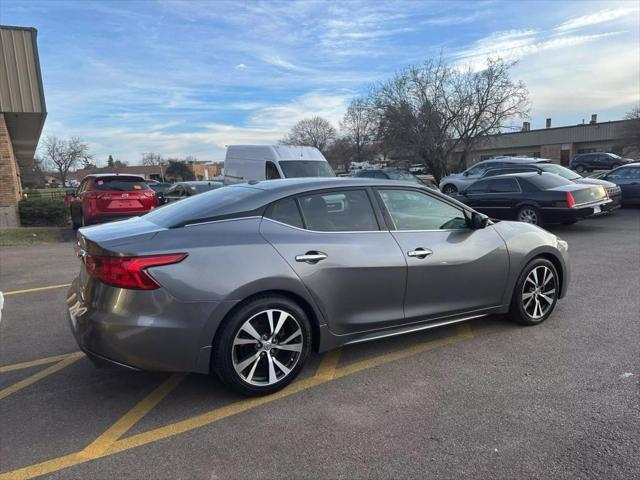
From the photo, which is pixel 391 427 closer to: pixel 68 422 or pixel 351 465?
pixel 351 465

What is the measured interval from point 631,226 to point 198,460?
481 inches

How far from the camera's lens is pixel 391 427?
9.71 feet

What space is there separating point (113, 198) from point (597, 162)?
3720 centimetres

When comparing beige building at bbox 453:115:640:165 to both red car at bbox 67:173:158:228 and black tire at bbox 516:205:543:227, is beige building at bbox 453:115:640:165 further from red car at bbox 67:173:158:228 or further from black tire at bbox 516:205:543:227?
red car at bbox 67:173:158:228

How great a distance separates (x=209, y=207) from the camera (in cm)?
360

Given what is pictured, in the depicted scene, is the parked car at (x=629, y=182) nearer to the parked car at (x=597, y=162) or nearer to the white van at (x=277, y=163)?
the white van at (x=277, y=163)

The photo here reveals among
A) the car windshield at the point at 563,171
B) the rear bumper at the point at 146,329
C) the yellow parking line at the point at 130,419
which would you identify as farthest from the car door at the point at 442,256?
the car windshield at the point at 563,171

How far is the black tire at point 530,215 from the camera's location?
10.9m

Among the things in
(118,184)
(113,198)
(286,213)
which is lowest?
(113,198)

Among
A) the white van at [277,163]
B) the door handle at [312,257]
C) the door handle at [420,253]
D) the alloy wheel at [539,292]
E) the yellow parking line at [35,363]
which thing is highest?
the white van at [277,163]

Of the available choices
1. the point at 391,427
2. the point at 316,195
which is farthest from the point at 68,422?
the point at 316,195

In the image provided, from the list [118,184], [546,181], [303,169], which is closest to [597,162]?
[546,181]

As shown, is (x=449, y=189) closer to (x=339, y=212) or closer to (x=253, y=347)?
(x=339, y=212)

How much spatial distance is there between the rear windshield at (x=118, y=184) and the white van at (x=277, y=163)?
3.08m
